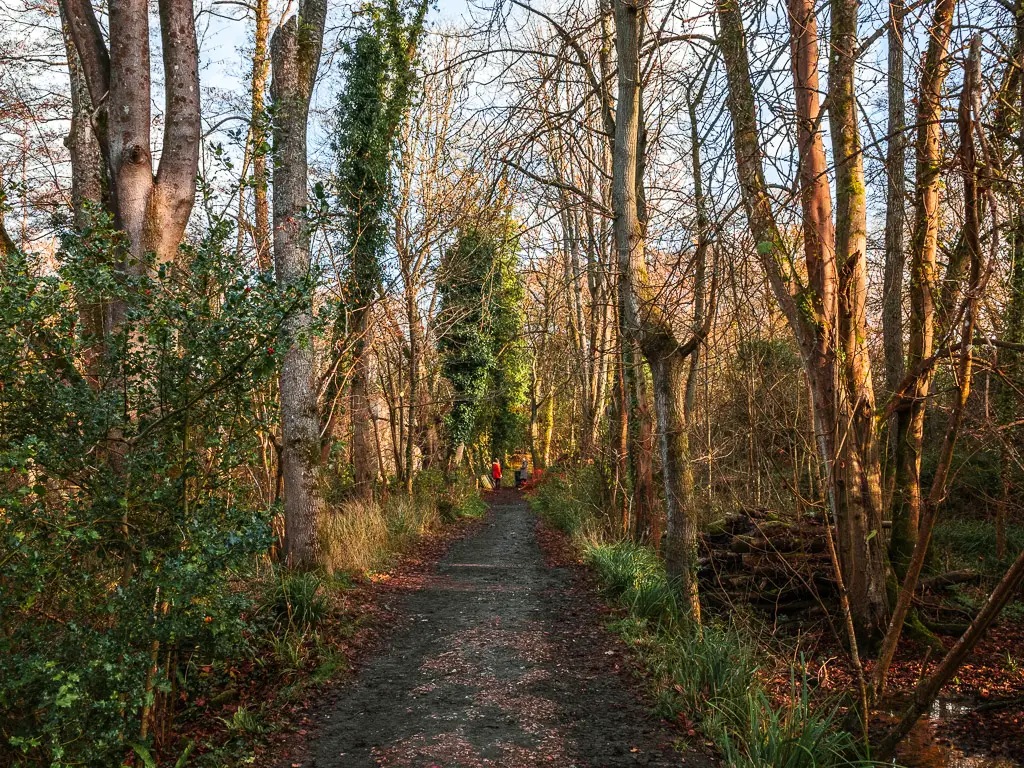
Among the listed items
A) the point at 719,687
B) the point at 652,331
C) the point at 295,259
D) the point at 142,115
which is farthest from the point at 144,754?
the point at 295,259

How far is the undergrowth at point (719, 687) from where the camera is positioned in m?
3.94

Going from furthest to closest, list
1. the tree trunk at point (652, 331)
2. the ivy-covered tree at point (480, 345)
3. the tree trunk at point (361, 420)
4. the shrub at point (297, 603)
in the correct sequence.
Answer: the ivy-covered tree at point (480, 345) < the tree trunk at point (361, 420) < the tree trunk at point (652, 331) < the shrub at point (297, 603)

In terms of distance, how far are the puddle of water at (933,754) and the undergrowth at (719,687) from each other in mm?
558

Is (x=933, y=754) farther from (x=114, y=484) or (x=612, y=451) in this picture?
(x=612, y=451)

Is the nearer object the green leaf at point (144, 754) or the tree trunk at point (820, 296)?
the green leaf at point (144, 754)

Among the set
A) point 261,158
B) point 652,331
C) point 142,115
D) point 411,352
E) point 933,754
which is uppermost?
point 261,158

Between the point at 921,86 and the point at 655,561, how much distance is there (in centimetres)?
679

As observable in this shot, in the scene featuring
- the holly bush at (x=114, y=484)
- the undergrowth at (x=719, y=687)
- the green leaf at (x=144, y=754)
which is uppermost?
the holly bush at (x=114, y=484)

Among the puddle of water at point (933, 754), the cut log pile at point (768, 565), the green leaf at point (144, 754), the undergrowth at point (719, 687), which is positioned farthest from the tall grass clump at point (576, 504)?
the green leaf at point (144, 754)

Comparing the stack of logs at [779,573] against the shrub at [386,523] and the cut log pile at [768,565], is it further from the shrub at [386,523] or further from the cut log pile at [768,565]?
the shrub at [386,523]

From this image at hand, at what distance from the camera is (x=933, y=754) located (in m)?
5.04

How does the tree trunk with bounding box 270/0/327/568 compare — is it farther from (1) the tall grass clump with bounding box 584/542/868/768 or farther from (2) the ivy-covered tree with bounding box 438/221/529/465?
(1) the tall grass clump with bounding box 584/542/868/768

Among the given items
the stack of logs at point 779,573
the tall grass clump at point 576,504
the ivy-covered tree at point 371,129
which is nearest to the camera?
the stack of logs at point 779,573

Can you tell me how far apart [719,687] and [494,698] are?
178 cm
